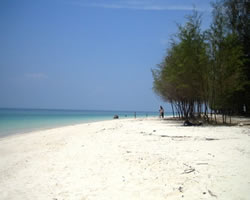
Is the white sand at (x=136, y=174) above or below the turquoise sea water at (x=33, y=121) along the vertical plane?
above

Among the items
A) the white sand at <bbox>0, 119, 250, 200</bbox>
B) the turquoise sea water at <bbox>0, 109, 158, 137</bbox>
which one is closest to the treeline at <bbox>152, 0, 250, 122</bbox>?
the white sand at <bbox>0, 119, 250, 200</bbox>

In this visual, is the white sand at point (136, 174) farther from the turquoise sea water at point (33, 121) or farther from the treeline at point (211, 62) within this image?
the turquoise sea water at point (33, 121)

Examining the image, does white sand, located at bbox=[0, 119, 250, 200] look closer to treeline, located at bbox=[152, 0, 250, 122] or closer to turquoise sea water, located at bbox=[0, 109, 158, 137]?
treeline, located at bbox=[152, 0, 250, 122]

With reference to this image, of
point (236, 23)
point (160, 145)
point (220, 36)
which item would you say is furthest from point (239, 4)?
point (160, 145)

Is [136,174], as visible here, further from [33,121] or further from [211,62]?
[33,121]

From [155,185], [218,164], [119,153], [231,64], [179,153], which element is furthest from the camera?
[231,64]

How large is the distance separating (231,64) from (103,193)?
14.9m

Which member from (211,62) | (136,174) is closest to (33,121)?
(211,62)

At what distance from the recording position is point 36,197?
14.2ft

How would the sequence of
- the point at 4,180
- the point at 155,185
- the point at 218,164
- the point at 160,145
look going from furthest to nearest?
the point at 160,145 < the point at 4,180 < the point at 218,164 < the point at 155,185

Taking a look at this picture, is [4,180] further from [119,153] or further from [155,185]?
[155,185]

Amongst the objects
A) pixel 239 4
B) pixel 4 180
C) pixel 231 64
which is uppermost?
pixel 239 4

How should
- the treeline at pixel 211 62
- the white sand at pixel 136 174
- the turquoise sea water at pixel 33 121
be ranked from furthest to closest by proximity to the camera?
the turquoise sea water at pixel 33 121, the treeline at pixel 211 62, the white sand at pixel 136 174

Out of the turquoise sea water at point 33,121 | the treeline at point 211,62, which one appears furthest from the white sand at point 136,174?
the turquoise sea water at point 33,121
